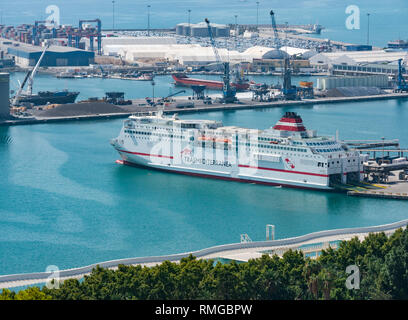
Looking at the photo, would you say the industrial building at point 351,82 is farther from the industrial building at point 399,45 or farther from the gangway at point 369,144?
the gangway at point 369,144

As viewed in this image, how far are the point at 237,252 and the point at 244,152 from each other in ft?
31.7

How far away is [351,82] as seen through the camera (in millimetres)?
47656

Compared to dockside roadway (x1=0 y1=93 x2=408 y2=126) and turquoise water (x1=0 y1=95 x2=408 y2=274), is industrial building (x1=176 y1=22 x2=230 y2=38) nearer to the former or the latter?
dockside roadway (x1=0 y1=93 x2=408 y2=126)

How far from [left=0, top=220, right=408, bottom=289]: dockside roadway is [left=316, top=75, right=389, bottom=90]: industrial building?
31.4 metres

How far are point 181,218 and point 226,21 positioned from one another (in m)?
91.8

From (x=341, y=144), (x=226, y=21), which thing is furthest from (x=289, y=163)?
(x=226, y=21)

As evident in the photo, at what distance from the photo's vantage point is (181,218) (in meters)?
18.7

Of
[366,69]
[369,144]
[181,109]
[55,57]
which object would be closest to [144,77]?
[55,57]

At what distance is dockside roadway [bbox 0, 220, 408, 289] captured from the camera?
1270 cm

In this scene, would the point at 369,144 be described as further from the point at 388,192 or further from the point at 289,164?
the point at 388,192

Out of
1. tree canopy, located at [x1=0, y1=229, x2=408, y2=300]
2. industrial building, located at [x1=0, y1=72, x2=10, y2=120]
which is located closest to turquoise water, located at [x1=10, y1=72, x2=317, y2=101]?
industrial building, located at [x1=0, y1=72, x2=10, y2=120]

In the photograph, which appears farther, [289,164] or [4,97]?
[4,97]

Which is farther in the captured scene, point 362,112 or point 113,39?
point 113,39

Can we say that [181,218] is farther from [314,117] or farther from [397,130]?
[314,117]
